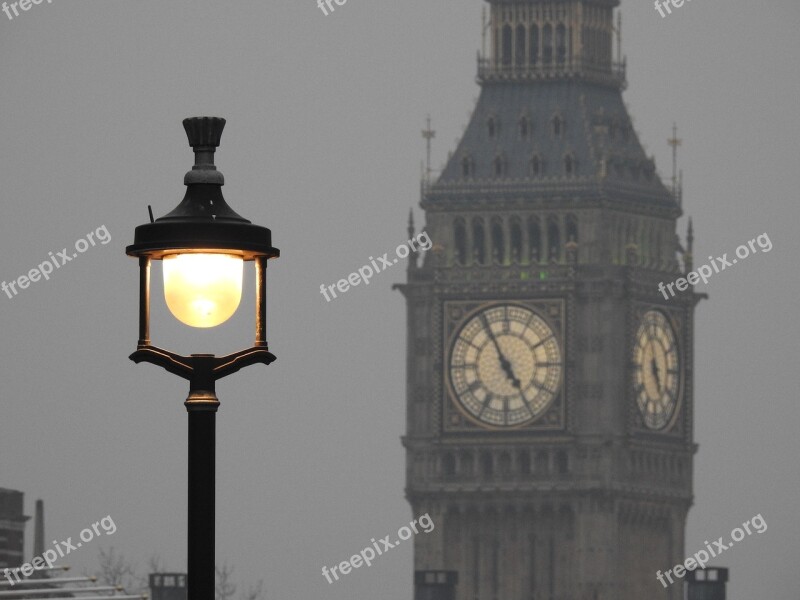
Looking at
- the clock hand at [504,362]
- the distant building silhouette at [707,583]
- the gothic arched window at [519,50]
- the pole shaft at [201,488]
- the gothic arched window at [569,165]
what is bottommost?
the pole shaft at [201,488]

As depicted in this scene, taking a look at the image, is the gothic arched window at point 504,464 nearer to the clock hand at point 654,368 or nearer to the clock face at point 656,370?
the clock face at point 656,370

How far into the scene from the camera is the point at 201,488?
28.9 m

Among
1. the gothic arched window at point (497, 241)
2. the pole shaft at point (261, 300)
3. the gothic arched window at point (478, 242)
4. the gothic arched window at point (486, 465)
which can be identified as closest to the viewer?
the pole shaft at point (261, 300)

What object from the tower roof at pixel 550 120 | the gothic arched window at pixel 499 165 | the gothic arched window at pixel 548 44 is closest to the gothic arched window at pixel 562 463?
the tower roof at pixel 550 120

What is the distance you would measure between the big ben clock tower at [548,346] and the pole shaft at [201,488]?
142841 mm

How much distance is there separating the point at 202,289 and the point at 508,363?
475ft

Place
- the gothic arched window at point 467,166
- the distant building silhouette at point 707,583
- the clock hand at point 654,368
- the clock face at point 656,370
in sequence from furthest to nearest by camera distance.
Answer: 1. the gothic arched window at point 467,166
2. the clock hand at point 654,368
3. the clock face at point 656,370
4. the distant building silhouette at point 707,583

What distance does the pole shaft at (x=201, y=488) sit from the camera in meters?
28.7

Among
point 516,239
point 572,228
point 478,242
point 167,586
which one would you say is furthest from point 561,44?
point 167,586

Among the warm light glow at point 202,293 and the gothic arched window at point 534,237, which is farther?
the gothic arched window at point 534,237

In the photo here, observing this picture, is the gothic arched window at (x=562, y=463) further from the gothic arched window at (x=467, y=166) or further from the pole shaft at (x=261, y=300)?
the pole shaft at (x=261, y=300)

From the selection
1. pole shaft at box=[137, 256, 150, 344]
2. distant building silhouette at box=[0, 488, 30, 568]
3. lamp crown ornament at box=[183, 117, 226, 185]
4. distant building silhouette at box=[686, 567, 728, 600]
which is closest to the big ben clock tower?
distant building silhouette at box=[686, 567, 728, 600]

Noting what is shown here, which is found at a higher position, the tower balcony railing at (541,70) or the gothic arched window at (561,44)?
the gothic arched window at (561,44)

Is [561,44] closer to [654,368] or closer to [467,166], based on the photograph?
[467,166]
